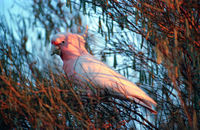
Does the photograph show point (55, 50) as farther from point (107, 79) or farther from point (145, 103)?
point (145, 103)

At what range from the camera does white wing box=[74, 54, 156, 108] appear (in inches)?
68.6

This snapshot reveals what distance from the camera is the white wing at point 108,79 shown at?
5.72ft

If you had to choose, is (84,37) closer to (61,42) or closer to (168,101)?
(61,42)

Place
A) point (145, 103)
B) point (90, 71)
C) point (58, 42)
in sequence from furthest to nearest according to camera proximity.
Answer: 1. point (58, 42)
2. point (90, 71)
3. point (145, 103)

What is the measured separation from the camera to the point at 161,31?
5.34 feet

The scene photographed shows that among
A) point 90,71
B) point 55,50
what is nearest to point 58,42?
point 55,50

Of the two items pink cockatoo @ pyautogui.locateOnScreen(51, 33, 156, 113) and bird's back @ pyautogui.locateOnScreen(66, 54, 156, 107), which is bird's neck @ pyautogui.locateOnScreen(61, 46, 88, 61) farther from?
bird's back @ pyautogui.locateOnScreen(66, 54, 156, 107)

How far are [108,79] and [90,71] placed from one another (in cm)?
16

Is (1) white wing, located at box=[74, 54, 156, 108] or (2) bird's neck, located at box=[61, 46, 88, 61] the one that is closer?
(1) white wing, located at box=[74, 54, 156, 108]

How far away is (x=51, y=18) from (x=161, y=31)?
1537mm

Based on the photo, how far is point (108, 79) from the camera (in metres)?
1.80

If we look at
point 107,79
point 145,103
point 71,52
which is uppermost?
point 71,52

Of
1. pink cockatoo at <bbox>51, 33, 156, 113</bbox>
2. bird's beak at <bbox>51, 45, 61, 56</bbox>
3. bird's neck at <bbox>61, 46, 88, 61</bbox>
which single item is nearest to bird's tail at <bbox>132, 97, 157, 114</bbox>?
pink cockatoo at <bbox>51, 33, 156, 113</bbox>

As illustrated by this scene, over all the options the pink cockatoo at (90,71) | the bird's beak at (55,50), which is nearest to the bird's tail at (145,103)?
the pink cockatoo at (90,71)
